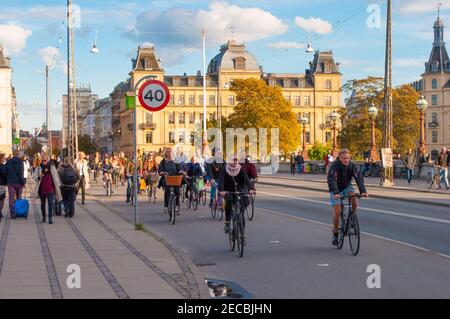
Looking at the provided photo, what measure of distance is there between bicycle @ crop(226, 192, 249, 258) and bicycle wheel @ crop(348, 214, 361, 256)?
1.81m

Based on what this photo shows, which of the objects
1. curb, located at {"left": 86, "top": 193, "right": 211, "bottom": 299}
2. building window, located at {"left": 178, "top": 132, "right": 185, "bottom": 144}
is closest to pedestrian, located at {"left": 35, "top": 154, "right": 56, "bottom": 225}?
curb, located at {"left": 86, "top": 193, "right": 211, "bottom": 299}

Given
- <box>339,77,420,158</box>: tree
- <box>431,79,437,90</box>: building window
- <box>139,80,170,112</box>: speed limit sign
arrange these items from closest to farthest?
1. <box>139,80,170,112</box>: speed limit sign
2. <box>339,77,420,158</box>: tree
3. <box>431,79,437,90</box>: building window

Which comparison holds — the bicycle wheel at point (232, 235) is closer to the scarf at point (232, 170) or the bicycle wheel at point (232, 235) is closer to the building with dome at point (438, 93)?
the scarf at point (232, 170)

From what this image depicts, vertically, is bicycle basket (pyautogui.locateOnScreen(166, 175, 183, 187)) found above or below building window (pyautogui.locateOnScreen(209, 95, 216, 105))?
below

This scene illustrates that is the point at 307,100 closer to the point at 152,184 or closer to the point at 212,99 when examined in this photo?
the point at 212,99

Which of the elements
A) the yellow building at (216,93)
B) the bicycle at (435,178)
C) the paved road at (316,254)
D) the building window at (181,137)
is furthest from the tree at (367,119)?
the paved road at (316,254)

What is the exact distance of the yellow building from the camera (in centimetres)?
13475

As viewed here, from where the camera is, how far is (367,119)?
84312 millimetres

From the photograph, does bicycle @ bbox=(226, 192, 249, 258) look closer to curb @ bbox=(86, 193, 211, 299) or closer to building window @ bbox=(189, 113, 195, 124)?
curb @ bbox=(86, 193, 211, 299)

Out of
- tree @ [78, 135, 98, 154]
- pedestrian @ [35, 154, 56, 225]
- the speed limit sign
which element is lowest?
pedestrian @ [35, 154, 56, 225]

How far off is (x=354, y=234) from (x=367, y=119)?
7210 cm

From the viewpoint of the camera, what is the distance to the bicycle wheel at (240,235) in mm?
13586

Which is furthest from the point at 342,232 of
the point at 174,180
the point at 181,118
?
the point at 181,118

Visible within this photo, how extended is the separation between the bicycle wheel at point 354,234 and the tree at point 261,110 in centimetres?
7690
